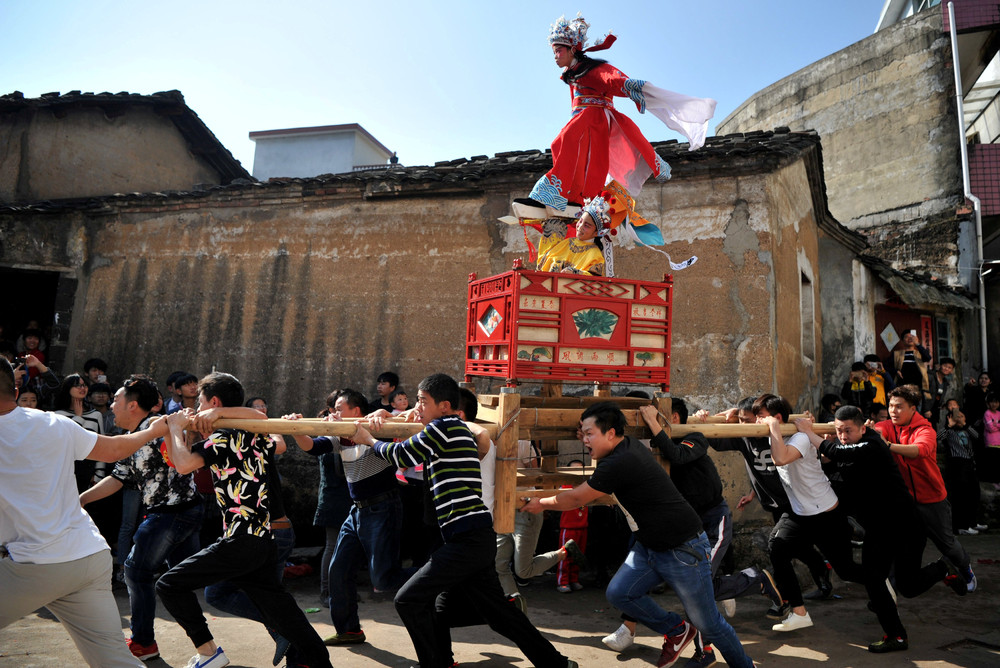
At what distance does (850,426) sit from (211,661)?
4.65 metres

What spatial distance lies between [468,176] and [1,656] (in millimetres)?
6836

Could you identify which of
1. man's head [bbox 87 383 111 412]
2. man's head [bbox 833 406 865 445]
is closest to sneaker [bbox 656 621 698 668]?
man's head [bbox 833 406 865 445]

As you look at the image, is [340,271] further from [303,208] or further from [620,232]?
[620,232]

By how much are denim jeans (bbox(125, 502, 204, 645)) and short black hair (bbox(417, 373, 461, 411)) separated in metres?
2.17

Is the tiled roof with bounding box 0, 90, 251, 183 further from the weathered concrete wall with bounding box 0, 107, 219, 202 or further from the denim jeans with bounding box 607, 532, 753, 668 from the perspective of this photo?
the denim jeans with bounding box 607, 532, 753, 668

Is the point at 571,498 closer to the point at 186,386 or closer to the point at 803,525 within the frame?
the point at 803,525

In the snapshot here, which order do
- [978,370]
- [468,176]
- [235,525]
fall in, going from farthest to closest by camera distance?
[978,370] < [468,176] < [235,525]

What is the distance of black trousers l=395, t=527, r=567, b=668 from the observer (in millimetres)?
3785

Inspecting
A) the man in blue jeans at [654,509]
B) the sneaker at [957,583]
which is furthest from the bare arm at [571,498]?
the sneaker at [957,583]

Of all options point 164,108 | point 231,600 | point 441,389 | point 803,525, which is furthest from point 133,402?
point 164,108

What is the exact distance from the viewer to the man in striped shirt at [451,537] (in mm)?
3793

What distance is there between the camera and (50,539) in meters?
3.05

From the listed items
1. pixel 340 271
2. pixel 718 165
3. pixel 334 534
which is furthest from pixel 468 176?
pixel 334 534

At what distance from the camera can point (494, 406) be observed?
461 centimetres
